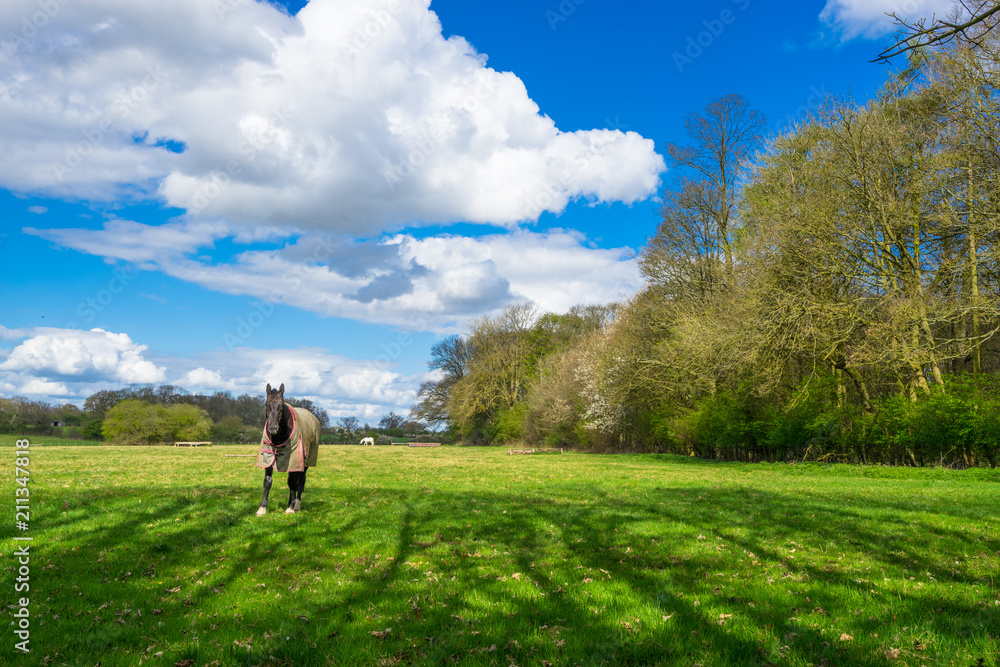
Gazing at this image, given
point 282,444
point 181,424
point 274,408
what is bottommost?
point 181,424

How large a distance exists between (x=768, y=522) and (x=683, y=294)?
28.2 metres

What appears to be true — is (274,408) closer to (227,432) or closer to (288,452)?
(288,452)

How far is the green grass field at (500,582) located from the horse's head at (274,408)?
1.70 m

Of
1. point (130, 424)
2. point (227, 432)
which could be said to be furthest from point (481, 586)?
point (227, 432)

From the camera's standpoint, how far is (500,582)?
671 cm

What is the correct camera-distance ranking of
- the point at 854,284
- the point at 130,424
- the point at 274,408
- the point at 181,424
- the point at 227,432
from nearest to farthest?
1. the point at 274,408
2. the point at 854,284
3. the point at 130,424
4. the point at 181,424
5. the point at 227,432

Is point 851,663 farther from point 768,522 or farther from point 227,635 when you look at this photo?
point 768,522

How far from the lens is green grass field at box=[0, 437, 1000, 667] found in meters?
4.86

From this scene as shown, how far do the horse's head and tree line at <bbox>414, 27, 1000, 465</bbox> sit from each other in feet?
71.9

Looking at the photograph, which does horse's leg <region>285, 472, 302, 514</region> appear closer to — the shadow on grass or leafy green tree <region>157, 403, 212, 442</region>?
the shadow on grass

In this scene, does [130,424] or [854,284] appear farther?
[130,424]

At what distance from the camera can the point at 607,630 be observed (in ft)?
17.1

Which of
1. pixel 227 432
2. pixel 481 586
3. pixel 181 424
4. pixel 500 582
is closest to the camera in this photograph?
pixel 481 586

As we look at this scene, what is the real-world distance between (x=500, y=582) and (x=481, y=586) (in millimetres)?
272
